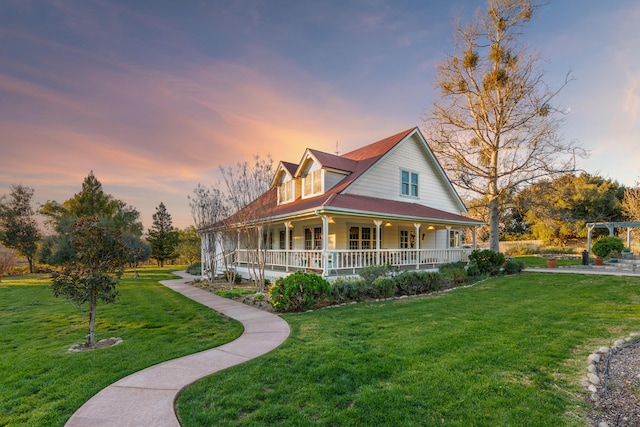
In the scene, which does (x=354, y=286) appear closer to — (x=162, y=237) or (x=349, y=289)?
(x=349, y=289)

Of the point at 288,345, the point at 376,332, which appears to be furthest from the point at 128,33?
the point at 376,332

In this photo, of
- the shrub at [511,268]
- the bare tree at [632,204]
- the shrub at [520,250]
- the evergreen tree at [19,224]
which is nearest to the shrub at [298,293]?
the shrub at [511,268]

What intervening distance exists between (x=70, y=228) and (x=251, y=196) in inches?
833

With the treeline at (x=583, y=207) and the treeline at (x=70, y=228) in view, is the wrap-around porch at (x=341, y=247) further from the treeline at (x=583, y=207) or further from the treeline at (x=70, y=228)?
the treeline at (x=583, y=207)

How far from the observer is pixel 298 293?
28.4 ft

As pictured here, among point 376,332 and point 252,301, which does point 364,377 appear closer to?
point 376,332

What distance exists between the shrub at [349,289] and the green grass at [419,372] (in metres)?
1.74

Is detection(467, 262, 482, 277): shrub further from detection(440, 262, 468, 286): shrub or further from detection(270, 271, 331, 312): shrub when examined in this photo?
detection(270, 271, 331, 312): shrub

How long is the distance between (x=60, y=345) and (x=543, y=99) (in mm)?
27010

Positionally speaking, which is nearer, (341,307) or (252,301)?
(341,307)

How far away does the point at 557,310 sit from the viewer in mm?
7754

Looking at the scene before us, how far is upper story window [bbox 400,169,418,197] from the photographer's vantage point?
1691 cm

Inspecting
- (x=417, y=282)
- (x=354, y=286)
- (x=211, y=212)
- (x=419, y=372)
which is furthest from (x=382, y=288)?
(x=211, y=212)

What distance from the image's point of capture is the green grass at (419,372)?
3.17 m
